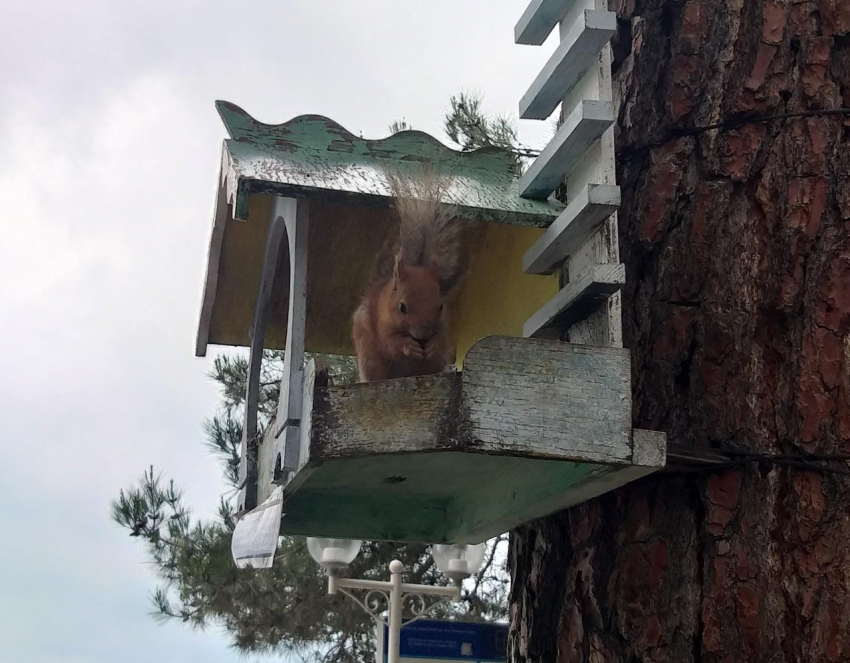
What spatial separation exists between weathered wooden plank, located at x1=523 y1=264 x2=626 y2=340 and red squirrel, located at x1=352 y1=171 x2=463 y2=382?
0.58 feet

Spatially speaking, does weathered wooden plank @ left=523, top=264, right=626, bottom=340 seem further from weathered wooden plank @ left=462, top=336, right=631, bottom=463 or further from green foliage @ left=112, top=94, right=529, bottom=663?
green foliage @ left=112, top=94, right=529, bottom=663

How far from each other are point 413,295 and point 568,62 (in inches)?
18.0

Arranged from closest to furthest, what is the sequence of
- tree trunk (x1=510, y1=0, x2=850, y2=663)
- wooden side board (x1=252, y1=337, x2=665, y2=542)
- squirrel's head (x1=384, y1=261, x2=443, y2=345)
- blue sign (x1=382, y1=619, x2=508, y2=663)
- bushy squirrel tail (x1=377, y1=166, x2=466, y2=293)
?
1. wooden side board (x1=252, y1=337, x2=665, y2=542)
2. tree trunk (x1=510, y1=0, x2=850, y2=663)
3. bushy squirrel tail (x1=377, y1=166, x2=466, y2=293)
4. squirrel's head (x1=384, y1=261, x2=443, y2=345)
5. blue sign (x1=382, y1=619, x2=508, y2=663)

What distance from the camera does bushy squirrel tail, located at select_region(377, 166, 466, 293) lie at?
5.11 ft

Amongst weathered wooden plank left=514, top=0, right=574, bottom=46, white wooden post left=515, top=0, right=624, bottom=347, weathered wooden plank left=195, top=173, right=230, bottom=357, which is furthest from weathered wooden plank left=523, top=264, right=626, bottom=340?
weathered wooden plank left=195, top=173, right=230, bottom=357

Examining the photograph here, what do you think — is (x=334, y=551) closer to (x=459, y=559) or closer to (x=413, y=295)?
(x=459, y=559)

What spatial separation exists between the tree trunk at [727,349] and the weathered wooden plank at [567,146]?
0.18 metres

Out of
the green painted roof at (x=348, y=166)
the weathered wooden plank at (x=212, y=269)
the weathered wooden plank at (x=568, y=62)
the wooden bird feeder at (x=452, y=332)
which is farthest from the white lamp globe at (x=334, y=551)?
the weathered wooden plank at (x=568, y=62)

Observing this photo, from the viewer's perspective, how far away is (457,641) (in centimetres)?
304

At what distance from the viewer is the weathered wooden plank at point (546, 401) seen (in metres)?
1.25

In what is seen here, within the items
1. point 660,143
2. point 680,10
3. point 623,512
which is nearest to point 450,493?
point 623,512

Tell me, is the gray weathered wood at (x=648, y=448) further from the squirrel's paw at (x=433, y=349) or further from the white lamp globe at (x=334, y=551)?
the white lamp globe at (x=334, y=551)

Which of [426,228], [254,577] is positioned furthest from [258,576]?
[426,228]

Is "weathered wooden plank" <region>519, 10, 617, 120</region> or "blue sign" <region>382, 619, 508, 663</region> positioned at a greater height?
"weathered wooden plank" <region>519, 10, 617, 120</region>
